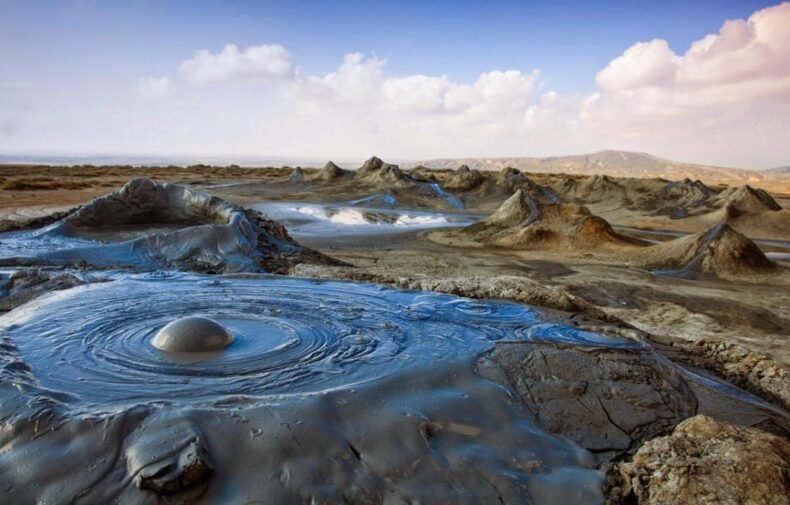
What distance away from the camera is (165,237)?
671 centimetres

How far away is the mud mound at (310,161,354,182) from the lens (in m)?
28.5

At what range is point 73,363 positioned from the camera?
3154 mm

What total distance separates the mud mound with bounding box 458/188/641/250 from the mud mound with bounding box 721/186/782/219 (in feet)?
27.4

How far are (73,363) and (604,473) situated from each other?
9.44 ft

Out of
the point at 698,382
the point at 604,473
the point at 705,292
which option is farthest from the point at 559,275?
the point at 604,473

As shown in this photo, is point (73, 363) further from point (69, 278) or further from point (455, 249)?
point (455, 249)

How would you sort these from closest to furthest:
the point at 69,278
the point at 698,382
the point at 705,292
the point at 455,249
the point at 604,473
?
the point at 604,473, the point at 698,382, the point at 69,278, the point at 705,292, the point at 455,249

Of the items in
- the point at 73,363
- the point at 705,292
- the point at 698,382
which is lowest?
the point at 705,292

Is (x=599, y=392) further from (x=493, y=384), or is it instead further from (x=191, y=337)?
(x=191, y=337)

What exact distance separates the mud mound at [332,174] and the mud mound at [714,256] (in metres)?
19.6

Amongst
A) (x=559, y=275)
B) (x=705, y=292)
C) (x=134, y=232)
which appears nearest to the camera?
(x=134, y=232)

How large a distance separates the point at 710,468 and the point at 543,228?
1111 centimetres

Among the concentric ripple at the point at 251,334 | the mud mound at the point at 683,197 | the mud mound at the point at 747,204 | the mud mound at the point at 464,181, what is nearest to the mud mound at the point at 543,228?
the mud mound at the point at 747,204

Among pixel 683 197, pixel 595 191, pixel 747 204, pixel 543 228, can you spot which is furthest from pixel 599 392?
pixel 595 191
